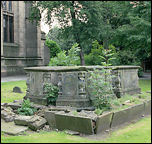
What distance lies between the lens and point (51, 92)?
8.51 m

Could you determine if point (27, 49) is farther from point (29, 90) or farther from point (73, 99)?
point (73, 99)

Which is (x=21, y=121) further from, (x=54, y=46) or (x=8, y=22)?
(x=8, y=22)

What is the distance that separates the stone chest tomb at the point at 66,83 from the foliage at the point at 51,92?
0.45ft

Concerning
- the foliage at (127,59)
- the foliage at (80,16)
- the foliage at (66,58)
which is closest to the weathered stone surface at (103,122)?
the foliage at (66,58)

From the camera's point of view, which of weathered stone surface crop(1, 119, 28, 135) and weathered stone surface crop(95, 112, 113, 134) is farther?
weathered stone surface crop(95, 112, 113, 134)

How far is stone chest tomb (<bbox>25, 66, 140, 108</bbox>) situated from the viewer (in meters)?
8.09

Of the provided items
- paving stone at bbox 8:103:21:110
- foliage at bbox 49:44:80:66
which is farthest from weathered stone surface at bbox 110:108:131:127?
foliage at bbox 49:44:80:66

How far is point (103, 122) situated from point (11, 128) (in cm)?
259

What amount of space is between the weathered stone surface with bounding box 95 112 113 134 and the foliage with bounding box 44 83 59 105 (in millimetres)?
2327

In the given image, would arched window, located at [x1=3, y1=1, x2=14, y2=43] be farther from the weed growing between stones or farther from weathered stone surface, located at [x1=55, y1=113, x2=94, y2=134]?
weathered stone surface, located at [x1=55, y1=113, x2=94, y2=134]

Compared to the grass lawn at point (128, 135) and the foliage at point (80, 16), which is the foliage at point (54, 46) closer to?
the grass lawn at point (128, 135)

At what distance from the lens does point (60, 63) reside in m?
11.7

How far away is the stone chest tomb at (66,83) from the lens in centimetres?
809

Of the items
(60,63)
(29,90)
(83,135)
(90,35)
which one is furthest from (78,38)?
(83,135)
